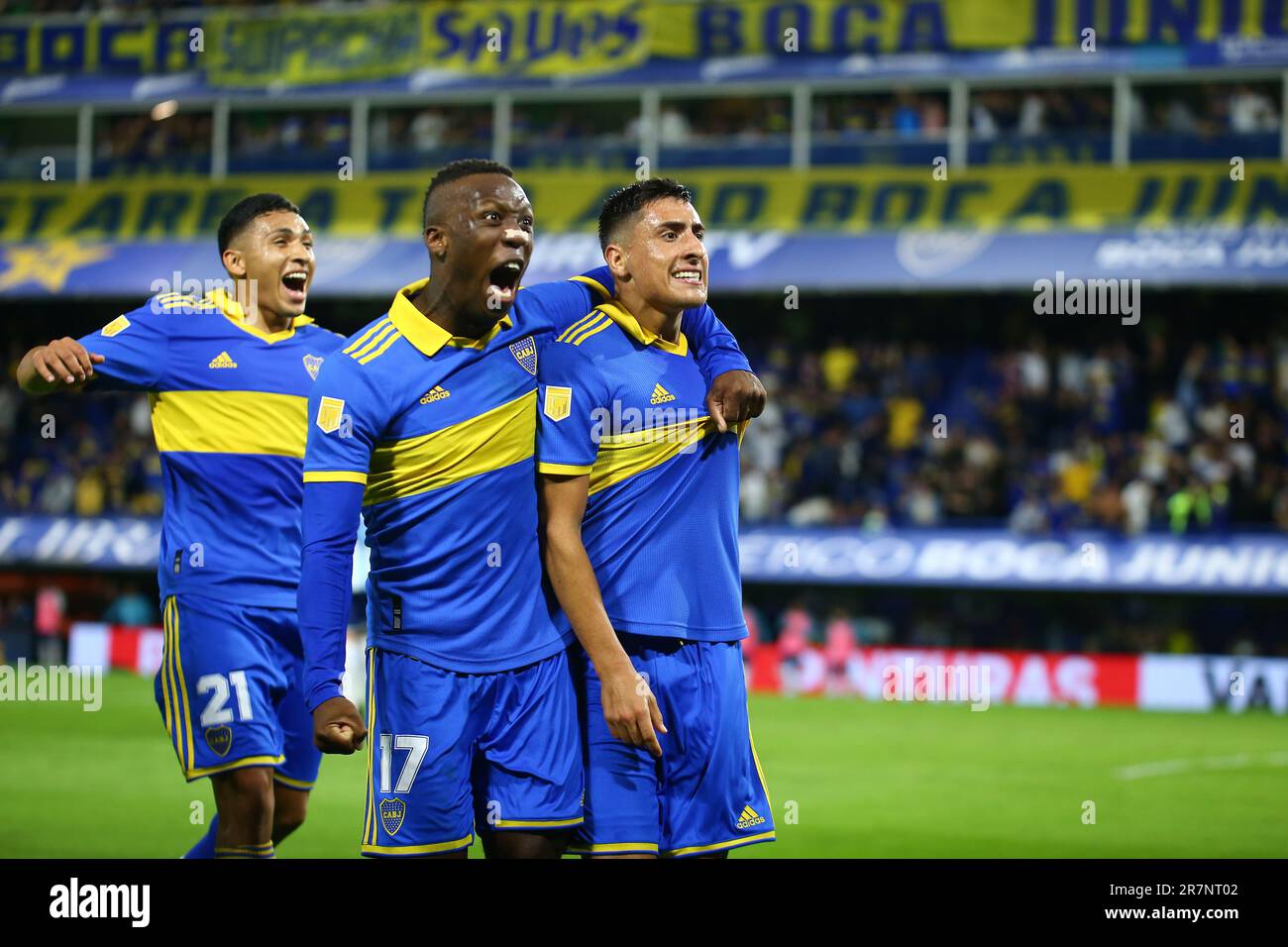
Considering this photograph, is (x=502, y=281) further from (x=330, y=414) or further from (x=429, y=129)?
(x=429, y=129)

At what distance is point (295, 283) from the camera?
19.9 ft

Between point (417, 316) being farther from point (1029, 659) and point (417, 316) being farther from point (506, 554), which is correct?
point (1029, 659)

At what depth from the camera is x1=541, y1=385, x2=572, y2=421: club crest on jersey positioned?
4.58 metres

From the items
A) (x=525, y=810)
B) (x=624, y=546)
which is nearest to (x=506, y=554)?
(x=624, y=546)

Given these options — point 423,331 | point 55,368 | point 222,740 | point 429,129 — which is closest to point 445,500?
point 423,331

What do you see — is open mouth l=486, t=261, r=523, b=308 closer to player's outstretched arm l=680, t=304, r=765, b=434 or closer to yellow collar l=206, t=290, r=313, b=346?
player's outstretched arm l=680, t=304, r=765, b=434

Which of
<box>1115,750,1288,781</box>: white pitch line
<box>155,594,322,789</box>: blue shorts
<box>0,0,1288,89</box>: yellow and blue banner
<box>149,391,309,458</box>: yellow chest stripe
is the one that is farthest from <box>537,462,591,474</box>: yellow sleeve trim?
<box>0,0,1288,89</box>: yellow and blue banner

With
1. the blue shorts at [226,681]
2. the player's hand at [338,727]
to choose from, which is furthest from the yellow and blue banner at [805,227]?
the player's hand at [338,727]

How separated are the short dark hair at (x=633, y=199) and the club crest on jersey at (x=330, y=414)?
0.92 metres

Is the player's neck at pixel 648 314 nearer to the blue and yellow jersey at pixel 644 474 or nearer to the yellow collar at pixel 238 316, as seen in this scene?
the blue and yellow jersey at pixel 644 474

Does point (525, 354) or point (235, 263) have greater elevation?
point (235, 263)

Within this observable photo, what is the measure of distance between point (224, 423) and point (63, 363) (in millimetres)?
721

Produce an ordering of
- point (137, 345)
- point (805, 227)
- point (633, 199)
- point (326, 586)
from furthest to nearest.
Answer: point (805, 227) < point (137, 345) < point (633, 199) < point (326, 586)

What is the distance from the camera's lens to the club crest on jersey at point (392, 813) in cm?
443
